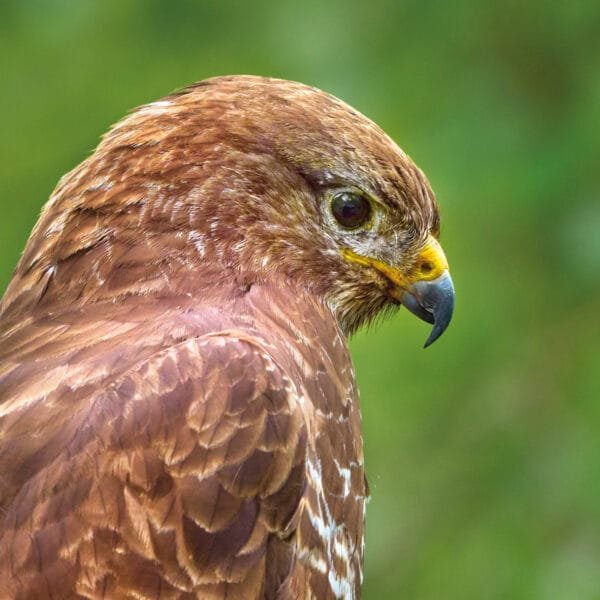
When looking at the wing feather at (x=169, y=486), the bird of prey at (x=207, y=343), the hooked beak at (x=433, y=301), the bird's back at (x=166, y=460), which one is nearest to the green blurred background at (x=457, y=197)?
the hooked beak at (x=433, y=301)

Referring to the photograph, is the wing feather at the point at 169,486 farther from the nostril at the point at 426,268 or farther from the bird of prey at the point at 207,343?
the nostril at the point at 426,268

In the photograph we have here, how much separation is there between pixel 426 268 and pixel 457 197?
0.87 m

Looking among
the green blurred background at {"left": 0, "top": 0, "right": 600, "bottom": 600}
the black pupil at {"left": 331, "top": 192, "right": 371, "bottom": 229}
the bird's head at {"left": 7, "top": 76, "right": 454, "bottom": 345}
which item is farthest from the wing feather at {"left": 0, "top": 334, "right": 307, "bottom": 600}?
the green blurred background at {"left": 0, "top": 0, "right": 600, "bottom": 600}

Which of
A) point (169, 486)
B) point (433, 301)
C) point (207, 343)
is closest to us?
point (169, 486)

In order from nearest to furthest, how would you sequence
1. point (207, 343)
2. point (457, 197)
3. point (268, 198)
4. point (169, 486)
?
point (169, 486) < point (207, 343) < point (268, 198) < point (457, 197)

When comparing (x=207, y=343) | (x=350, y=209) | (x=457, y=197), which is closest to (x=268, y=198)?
(x=350, y=209)

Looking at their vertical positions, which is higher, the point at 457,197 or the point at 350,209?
the point at 350,209

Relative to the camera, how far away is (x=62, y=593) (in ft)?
11.8

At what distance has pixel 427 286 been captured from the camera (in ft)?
15.3

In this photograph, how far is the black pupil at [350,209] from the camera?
4.50 m

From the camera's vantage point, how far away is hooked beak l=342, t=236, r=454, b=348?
4.62 m

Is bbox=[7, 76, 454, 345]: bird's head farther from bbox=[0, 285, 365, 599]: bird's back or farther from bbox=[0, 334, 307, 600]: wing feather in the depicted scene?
bbox=[0, 334, 307, 600]: wing feather

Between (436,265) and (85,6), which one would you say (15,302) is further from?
(85,6)

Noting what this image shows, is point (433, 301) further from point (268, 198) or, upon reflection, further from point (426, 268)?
point (268, 198)
